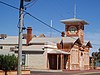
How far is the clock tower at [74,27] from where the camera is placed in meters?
70.2

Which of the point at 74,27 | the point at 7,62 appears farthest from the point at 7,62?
the point at 74,27

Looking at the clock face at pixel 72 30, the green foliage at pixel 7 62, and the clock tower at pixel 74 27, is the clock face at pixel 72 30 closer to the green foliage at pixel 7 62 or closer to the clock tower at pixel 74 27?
the clock tower at pixel 74 27

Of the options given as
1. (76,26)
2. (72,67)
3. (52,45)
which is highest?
(76,26)

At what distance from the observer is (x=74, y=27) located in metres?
71.2

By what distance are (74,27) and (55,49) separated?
14.1m

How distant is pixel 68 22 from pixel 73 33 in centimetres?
291

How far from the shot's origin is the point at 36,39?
61125 mm

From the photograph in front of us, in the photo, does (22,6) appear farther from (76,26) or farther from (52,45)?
(76,26)

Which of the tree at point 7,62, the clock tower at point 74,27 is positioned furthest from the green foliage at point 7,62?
the clock tower at point 74,27

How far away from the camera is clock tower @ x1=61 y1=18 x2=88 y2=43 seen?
70.2 m

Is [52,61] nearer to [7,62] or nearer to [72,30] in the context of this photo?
[72,30]

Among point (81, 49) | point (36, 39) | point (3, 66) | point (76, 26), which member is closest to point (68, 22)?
point (76, 26)

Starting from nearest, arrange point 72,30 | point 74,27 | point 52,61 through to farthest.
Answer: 1. point 52,61
2. point 74,27
3. point 72,30

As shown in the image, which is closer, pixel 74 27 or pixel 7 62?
pixel 7 62
